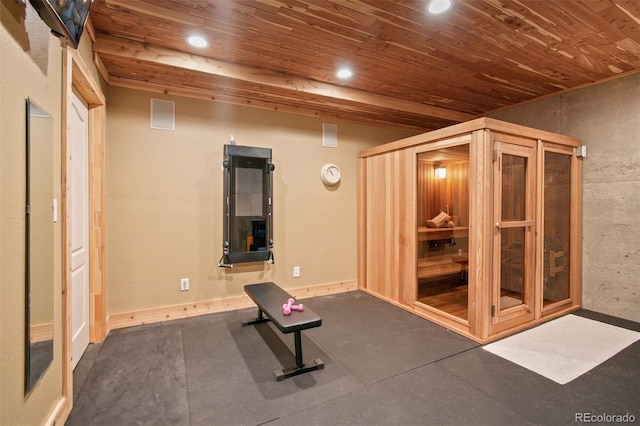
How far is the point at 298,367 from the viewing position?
225 centimetres

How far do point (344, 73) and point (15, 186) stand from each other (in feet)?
9.25

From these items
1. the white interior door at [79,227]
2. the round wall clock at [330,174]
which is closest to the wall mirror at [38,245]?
the white interior door at [79,227]

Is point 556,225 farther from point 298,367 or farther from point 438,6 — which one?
point 298,367

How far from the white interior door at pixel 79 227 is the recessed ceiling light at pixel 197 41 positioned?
3.30ft

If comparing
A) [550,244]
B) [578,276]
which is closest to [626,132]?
[550,244]

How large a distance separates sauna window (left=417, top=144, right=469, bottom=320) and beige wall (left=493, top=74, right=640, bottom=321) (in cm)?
151

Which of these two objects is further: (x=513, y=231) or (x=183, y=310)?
(x=183, y=310)

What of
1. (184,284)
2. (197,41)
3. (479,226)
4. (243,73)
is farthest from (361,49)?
(184,284)

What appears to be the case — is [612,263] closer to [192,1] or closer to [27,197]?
[192,1]

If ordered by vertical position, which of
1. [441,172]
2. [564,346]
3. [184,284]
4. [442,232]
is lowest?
[564,346]

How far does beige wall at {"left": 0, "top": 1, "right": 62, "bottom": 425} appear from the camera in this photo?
116 cm

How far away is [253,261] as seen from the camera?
3.63 meters

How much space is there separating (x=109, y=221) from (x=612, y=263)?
545cm

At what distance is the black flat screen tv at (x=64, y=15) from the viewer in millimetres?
1324
